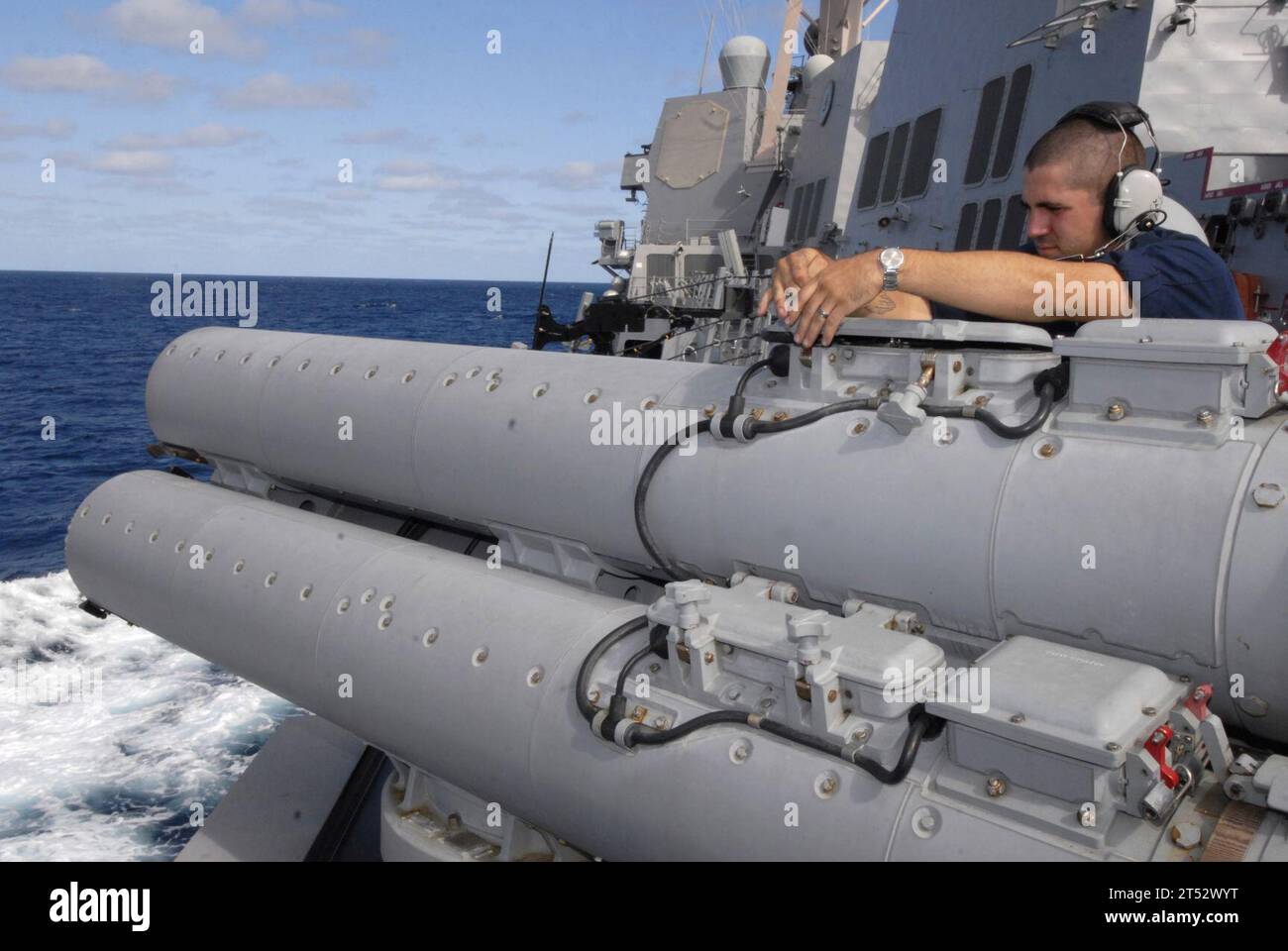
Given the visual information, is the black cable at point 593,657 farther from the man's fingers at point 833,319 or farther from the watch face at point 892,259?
the watch face at point 892,259

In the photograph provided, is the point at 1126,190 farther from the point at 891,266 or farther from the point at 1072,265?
the point at 891,266

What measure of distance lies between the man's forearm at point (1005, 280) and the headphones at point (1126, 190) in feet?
0.56

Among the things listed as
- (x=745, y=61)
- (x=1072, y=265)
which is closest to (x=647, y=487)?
(x=1072, y=265)

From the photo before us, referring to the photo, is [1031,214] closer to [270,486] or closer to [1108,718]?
[1108,718]

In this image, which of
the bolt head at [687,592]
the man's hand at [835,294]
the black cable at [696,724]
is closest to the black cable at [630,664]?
the black cable at [696,724]

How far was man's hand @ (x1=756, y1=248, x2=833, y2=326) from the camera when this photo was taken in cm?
320

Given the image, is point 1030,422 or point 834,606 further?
point 834,606

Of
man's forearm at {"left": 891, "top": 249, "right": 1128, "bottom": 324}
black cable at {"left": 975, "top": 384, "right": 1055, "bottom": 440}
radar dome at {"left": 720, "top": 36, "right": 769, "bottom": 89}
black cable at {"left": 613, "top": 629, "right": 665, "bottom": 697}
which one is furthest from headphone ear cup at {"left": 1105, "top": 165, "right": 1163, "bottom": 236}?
radar dome at {"left": 720, "top": 36, "right": 769, "bottom": 89}

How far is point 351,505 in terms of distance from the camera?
580 cm

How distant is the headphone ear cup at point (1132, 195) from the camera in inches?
117

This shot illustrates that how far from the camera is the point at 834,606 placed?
133 inches

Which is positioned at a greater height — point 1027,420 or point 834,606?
point 1027,420

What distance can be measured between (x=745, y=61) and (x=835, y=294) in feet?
73.4

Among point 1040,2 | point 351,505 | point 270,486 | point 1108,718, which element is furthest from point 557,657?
point 1040,2
